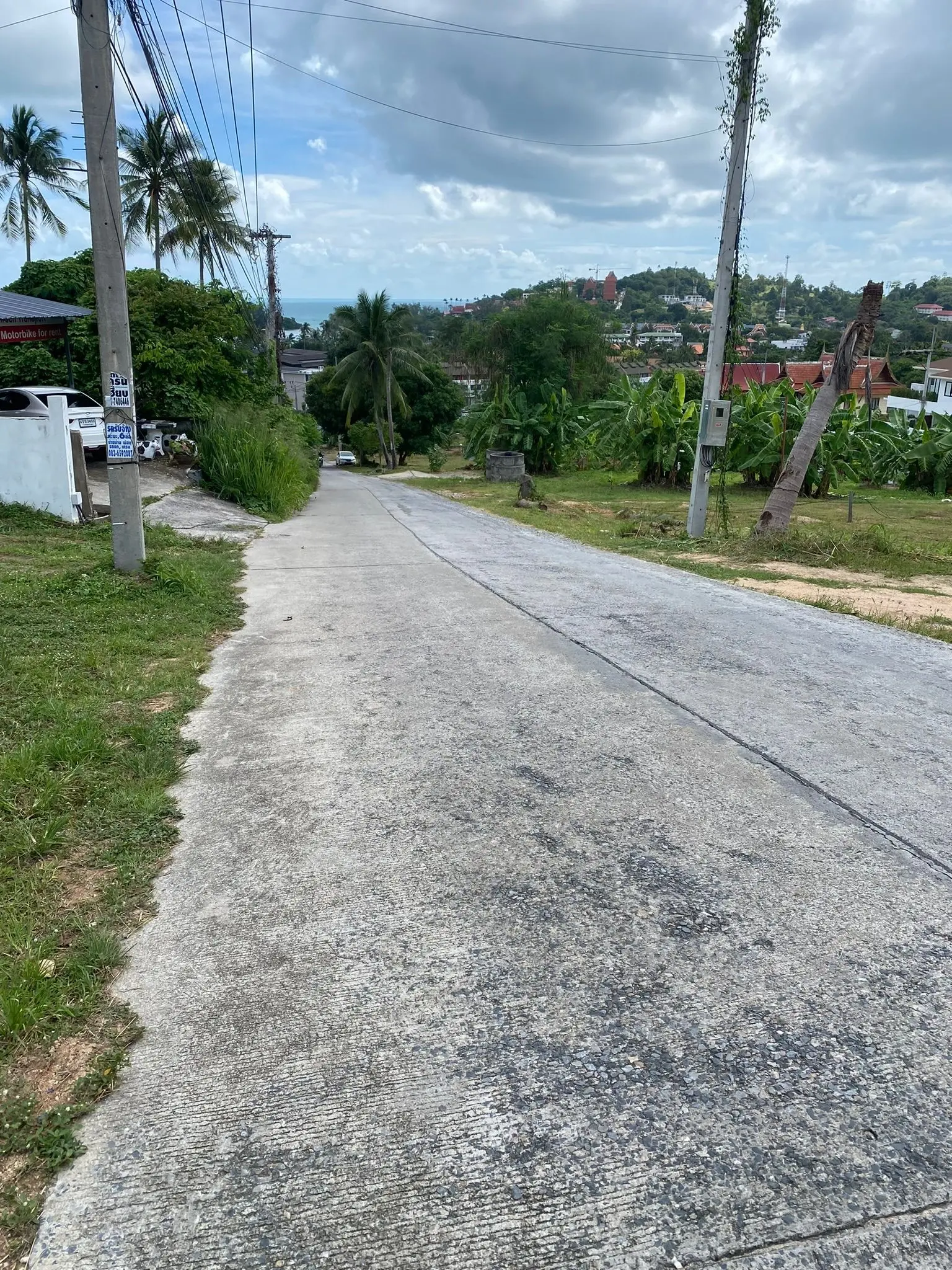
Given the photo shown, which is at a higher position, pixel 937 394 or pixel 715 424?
pixel 937 394

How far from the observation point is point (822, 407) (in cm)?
1332

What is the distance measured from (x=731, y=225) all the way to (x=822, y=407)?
3031 millimetres

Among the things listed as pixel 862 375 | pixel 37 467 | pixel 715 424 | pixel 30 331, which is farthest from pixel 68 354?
pixel 862 375

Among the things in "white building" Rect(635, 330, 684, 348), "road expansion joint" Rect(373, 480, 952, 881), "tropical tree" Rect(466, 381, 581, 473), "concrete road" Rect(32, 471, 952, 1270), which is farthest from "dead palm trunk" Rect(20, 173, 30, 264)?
"white building" Rect(635, 330, 684, 348)

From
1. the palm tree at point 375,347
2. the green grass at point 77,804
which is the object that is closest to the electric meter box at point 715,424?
the green grass at point 77,804

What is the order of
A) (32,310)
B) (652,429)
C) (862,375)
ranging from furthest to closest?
(862,375) → (652,429) → (32,310)

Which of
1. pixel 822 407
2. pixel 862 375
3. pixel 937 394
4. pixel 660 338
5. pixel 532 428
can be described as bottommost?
pixel 532 428

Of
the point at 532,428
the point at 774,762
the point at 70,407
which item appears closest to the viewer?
the point at 774,762

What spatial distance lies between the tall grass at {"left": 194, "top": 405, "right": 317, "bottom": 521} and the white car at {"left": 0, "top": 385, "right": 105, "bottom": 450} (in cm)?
214

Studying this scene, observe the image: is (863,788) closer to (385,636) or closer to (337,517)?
(385,636)

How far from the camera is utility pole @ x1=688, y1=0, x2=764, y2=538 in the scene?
12.8 metres

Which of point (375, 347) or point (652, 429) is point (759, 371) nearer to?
point (375, 347)

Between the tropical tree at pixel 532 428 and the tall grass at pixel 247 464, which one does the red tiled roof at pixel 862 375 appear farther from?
the tall grass at pixel 247 464

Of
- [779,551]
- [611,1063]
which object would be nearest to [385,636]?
[611,1063]
